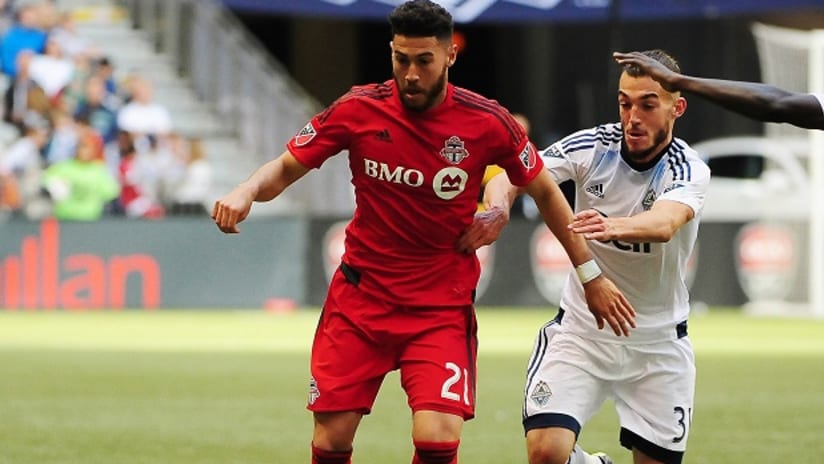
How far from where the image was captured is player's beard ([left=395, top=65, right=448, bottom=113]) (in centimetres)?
752

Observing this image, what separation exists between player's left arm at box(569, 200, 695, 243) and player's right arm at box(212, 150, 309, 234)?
1.23 meters

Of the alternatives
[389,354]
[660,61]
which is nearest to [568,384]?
[389,354]

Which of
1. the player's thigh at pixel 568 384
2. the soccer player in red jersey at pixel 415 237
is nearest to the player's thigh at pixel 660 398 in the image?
the player's thigh at pixel 568 384

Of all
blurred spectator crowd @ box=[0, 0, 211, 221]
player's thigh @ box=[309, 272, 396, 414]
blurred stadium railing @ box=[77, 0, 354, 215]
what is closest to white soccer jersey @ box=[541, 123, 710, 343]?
player's thigh @ box=[309, 272, 396, 414]

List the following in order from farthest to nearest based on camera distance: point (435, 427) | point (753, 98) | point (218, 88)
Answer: point (218, 88)
point (435, 427)
point (753, 98)

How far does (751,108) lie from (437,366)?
73.0 inches

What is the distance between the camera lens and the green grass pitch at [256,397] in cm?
1063

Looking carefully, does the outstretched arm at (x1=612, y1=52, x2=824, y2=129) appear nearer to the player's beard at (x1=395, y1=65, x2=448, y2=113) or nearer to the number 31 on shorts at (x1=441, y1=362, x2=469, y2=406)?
the player's beard at (x1=395, y1=65, x2=448, y2=113)

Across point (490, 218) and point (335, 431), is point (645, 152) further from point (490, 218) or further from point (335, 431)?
point (335, 431)

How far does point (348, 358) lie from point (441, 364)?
42cm

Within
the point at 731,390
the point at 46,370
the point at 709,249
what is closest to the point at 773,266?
the point at 709,249

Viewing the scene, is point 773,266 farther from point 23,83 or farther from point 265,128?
point 23,83

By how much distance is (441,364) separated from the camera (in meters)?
7.69

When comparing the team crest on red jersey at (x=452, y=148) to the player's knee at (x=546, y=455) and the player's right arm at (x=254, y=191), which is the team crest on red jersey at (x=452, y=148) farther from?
the player's knee at (x=546, y=455)
